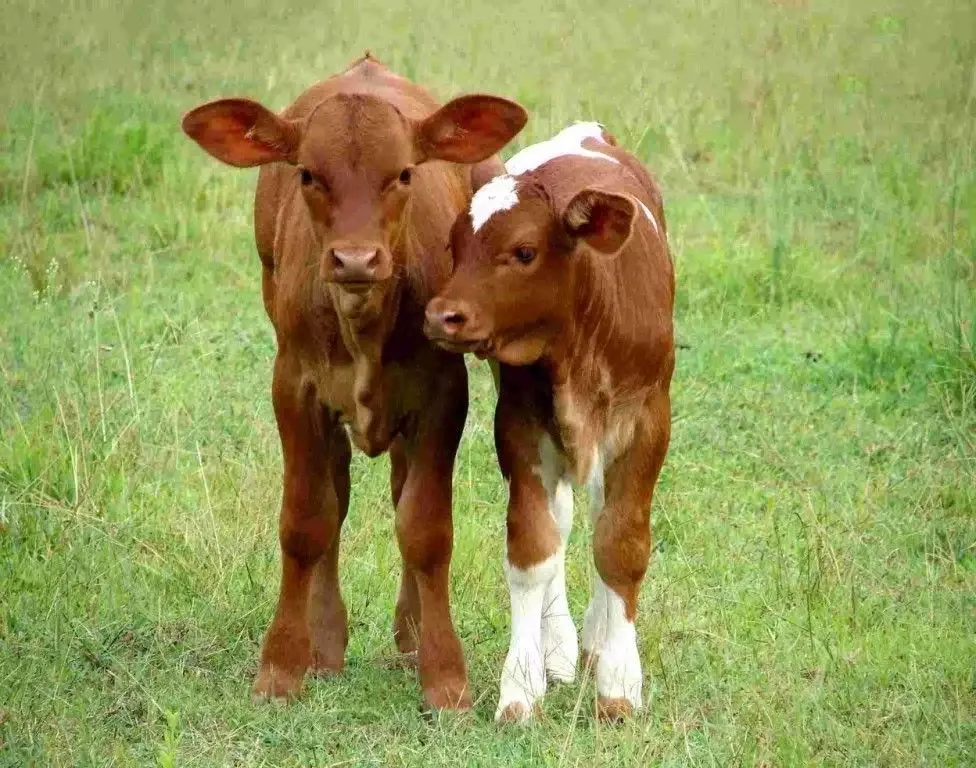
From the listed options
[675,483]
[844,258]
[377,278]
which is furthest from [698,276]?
[377,278]

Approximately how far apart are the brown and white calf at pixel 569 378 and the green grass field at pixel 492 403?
0.87 ft

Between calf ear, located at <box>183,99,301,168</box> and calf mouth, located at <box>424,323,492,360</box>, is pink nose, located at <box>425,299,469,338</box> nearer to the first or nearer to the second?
calf mouth, located at <box>424,323,492,360</box>

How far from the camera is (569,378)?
17.1 feet

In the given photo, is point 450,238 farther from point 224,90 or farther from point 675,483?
point 224,90

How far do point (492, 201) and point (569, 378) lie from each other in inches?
22.7

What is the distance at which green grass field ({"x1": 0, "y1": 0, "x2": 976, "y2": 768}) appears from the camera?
5.22 meters

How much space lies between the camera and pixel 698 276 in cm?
931

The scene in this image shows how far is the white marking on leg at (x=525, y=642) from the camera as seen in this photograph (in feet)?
17.1

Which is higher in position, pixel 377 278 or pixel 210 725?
pixel 377 278

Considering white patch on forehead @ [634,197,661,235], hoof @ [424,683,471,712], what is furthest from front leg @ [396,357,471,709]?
white patch on forehead @ [634,197,661,235]

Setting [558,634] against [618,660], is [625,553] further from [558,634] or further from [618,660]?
[558,634]

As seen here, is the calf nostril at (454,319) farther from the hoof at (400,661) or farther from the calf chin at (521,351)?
the hoof at (400,661)

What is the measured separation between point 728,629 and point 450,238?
5.57 ft

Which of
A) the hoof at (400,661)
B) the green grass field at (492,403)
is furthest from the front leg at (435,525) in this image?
the hoof at (400,661)
